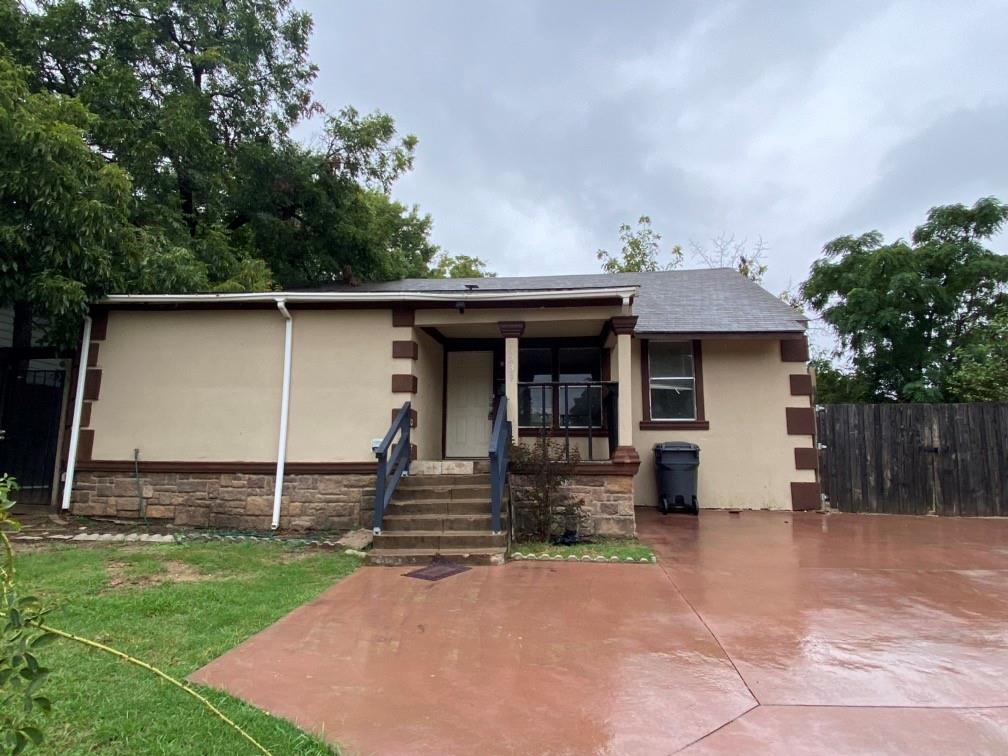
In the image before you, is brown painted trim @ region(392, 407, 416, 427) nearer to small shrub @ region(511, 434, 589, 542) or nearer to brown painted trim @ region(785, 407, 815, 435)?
small shrub @ region(511, 434, 589, 542)

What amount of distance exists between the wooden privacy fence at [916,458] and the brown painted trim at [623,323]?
3.98 m

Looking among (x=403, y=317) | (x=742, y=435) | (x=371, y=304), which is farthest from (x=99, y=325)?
(x=742, y=435)

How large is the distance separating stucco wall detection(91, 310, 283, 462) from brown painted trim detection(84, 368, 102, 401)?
6 centimetres

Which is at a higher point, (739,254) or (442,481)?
(739,254)

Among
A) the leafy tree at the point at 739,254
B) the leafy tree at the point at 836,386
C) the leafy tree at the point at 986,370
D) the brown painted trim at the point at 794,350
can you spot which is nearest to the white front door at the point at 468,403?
the brown painted trim at the point at 794,350

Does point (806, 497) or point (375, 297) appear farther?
point (806, 497)

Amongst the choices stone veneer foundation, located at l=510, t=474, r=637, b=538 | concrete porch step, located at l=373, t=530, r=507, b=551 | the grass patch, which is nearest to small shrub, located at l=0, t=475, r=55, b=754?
concrete porch step, located at l=373, t=530, r=507, b=551

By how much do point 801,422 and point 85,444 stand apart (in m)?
10.5

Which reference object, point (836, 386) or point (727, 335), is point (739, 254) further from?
point (727, 335)

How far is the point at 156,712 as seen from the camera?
2.69 m

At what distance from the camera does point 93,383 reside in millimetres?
8023

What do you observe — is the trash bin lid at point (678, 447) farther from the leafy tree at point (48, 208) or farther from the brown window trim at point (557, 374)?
the leafy tree at point (48, 208)

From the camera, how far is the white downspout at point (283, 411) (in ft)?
25.1

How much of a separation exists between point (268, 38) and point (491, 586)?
1406cm
